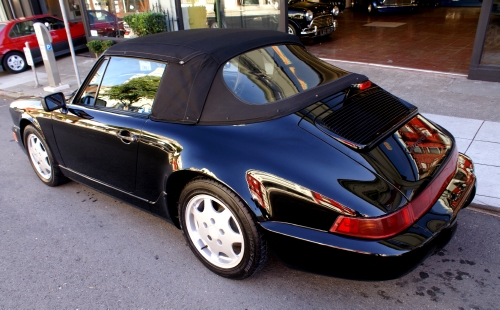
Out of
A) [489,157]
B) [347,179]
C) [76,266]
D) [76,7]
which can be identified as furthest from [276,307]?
[76,7]

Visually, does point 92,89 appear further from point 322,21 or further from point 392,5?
point 392,5

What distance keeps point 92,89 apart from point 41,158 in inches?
50.9

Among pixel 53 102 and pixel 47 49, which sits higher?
pixel 53 102

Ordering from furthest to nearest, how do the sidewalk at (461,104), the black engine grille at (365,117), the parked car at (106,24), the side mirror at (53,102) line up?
the parked car at (106,24), the sidewalk at (461,104), the side mirror at (53,102), the black engine grille at (365,117)

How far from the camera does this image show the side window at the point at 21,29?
36.7 feet

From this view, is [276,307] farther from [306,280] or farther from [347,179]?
[347,179]

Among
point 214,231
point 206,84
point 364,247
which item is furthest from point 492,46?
Result: point 214,231

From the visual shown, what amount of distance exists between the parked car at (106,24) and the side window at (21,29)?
1.65m

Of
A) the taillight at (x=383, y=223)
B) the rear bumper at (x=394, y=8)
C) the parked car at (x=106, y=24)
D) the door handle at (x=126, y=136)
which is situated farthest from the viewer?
the rear bumper at (x=394, y=8)

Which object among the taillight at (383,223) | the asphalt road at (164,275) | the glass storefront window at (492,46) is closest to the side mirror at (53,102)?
the asphalt road at (164,275)

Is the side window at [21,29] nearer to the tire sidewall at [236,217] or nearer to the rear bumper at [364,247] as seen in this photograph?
the tire sidewall at [236,217]

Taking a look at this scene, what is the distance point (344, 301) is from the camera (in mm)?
2633

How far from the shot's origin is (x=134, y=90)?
325 centimetres

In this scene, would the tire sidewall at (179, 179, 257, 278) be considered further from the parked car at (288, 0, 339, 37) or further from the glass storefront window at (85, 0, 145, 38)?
the glass storefront window at (85, 0, 145, 38)
